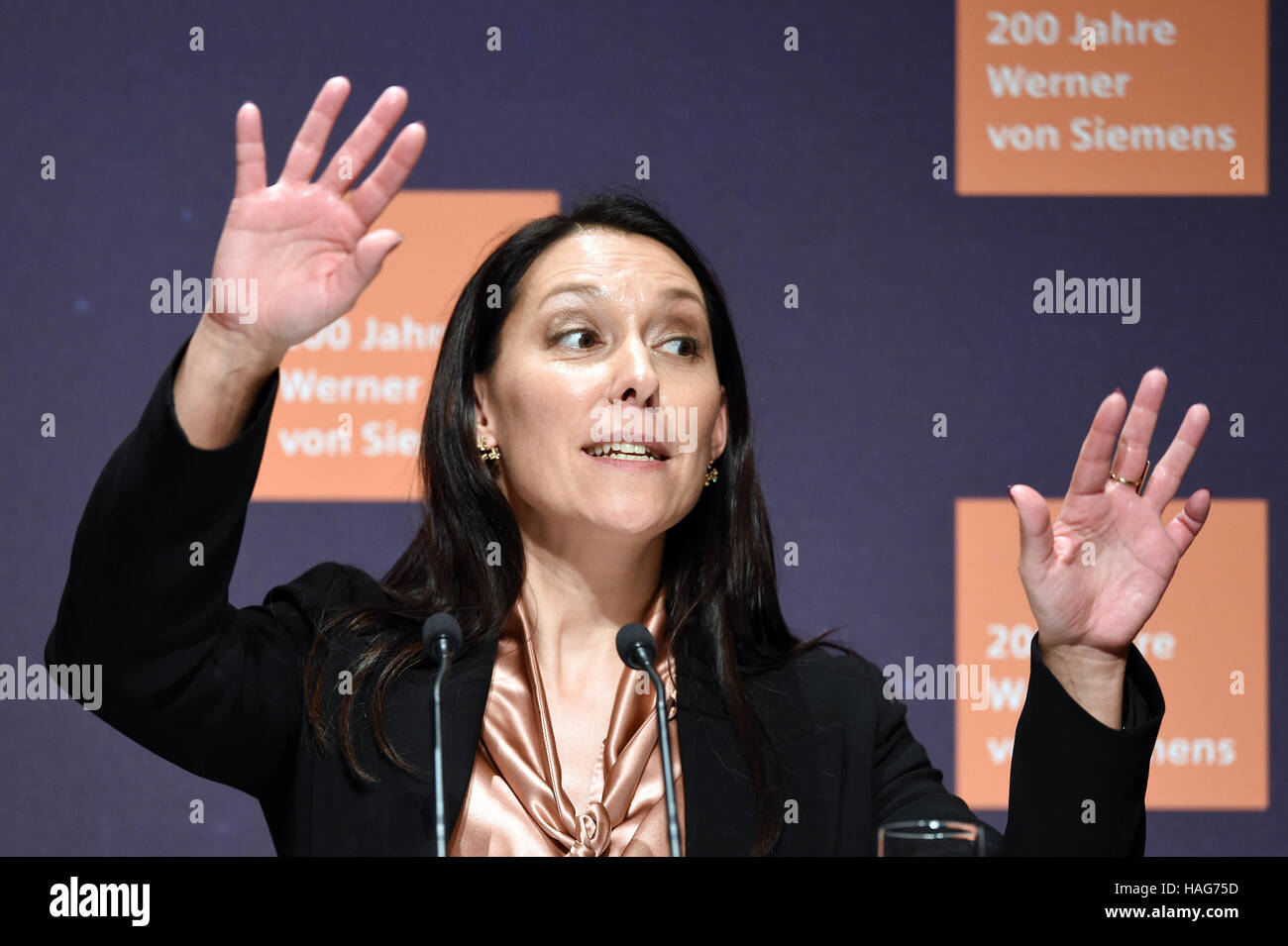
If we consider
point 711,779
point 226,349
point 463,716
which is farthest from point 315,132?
point 711,779

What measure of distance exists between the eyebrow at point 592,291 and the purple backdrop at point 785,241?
1044mm

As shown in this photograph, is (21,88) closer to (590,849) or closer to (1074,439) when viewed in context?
(590,849)

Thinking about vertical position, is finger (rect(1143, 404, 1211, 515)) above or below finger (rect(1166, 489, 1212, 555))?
above

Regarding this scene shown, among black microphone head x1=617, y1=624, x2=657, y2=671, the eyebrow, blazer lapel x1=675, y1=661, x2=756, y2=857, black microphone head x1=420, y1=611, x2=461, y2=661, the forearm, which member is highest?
the eyebrow

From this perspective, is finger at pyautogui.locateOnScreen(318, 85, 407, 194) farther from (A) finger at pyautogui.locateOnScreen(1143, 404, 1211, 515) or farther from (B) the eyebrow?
(A) finger at pyautogui.locateOnScreen(1143, 404, 1211, 515)

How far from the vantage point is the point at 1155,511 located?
1.67 meters

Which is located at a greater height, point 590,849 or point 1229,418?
point 1229,418

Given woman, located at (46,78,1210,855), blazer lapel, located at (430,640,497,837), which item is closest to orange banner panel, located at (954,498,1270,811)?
woman, located at (46,78,1210,855)

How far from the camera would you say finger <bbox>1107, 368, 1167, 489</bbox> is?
5.32 feet

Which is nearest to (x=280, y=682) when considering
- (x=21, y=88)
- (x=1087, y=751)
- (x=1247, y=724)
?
(x=1087, y=751)

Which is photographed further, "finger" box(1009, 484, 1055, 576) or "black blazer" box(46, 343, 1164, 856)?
"finger" box(1009, 484, 1055, 576)
